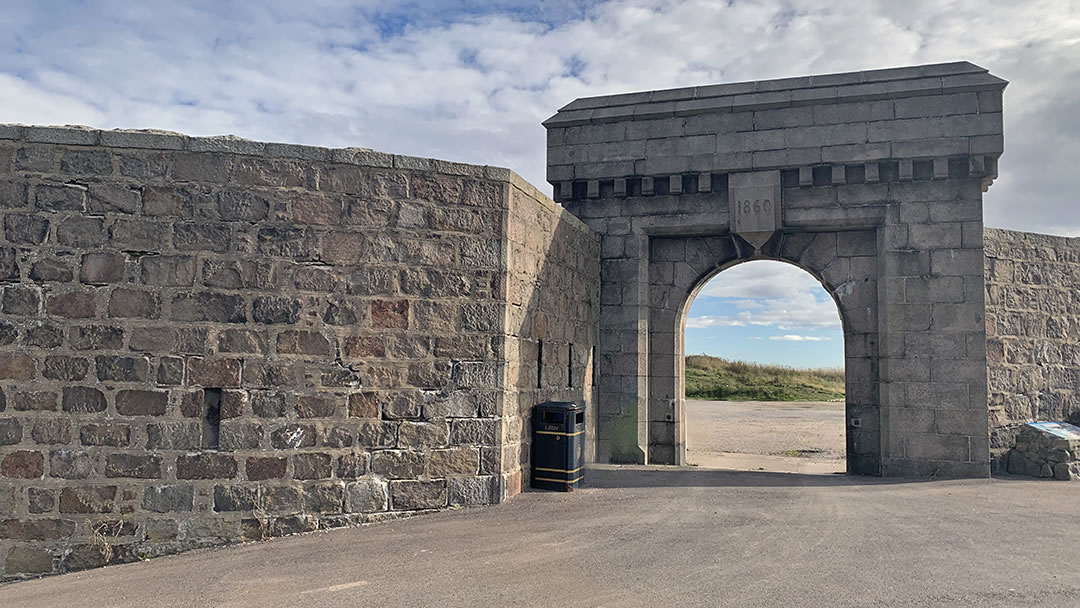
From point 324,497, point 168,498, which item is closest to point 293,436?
point 324,497

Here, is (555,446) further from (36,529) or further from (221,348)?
(36,529)

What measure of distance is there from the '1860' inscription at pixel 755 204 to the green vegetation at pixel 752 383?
20.7 metres

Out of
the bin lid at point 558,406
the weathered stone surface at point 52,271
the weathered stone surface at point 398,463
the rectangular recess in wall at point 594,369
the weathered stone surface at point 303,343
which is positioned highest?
the weathered stone surface at point 52,271

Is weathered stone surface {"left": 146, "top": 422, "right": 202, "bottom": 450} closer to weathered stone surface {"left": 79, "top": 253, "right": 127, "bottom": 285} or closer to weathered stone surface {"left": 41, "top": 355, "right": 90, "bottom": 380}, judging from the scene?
weathered stone surface {"left": 41, "top": 355, "right": 90, "bottom": 380}

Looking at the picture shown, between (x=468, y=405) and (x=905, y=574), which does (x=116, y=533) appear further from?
(x=905, y=574)

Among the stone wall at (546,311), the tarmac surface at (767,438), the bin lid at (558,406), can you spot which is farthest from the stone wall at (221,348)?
the tarmac surface at (767,438)

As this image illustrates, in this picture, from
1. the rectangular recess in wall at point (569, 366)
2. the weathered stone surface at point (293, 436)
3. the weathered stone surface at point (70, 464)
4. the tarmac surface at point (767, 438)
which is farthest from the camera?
the tarmac surface at point (767, 438)

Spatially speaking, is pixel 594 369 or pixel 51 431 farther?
pixel 594 369

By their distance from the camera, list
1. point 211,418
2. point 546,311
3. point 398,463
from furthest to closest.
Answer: point 546,311 < point 398,463 < point 211,418

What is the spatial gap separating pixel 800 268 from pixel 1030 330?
11.2 ft

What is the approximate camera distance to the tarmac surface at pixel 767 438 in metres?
12.5

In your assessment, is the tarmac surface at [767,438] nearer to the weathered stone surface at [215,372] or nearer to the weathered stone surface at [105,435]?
the weathered stone surface at [215,372]

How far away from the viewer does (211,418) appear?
22.7 feet

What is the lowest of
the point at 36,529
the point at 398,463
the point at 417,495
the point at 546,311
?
the point at 36,529
